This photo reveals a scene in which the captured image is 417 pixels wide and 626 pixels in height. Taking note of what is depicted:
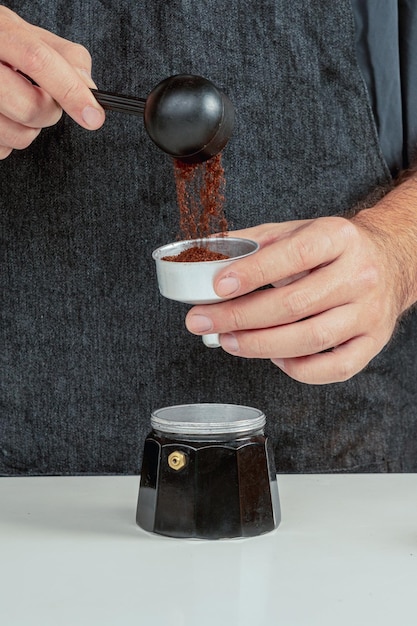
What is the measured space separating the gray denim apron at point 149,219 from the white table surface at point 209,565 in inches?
10.0

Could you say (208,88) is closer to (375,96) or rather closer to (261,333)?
(261,333)

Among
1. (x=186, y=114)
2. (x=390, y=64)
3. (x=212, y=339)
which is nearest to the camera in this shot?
(x=186, y=114)

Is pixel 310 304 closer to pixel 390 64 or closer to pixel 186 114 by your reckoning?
pixel 186 114

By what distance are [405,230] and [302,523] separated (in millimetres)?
478

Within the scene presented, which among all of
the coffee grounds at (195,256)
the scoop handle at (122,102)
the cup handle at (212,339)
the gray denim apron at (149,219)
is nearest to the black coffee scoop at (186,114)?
the scoop handle at (122,102)

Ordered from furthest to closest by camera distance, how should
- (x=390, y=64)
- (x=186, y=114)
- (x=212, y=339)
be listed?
(x=390, y=64) → (x=212, y=339) → (x=186, y=114)

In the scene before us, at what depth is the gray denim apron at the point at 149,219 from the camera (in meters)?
1.51

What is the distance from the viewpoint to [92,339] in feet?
5.14

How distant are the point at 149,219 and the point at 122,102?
42 centimetres

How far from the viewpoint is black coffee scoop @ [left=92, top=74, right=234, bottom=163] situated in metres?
1.07

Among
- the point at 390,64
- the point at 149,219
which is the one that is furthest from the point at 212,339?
the point at 390,64

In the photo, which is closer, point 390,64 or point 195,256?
point 195,256

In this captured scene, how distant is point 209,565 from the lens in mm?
1076

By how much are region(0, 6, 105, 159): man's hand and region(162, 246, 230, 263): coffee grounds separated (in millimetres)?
182
